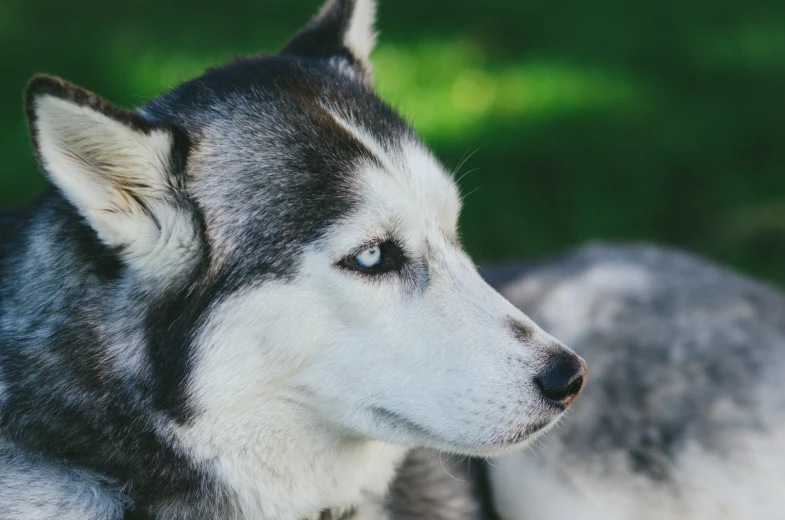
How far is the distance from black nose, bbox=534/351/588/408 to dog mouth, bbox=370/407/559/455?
8 cm

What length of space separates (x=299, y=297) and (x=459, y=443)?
70cm

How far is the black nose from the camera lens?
286cm

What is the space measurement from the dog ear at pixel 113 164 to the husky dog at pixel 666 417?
6.24 feet

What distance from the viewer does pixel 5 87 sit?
807 cm

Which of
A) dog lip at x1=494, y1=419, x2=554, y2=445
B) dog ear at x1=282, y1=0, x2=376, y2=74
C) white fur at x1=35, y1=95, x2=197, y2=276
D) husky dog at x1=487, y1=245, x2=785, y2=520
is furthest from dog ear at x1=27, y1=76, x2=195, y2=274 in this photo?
husky dog at x1=487, y1=245, x2=785, y2=520

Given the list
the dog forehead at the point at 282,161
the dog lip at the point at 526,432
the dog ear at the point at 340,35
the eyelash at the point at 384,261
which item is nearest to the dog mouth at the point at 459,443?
the dog lip at the point at 526,432

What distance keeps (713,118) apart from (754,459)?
4.94 meters

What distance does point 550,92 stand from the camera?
8156 millimetres

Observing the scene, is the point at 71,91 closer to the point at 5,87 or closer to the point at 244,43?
the point at 5,87

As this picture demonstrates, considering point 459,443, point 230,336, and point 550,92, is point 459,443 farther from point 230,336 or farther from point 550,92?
point 550,92

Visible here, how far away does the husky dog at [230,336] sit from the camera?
2.83m

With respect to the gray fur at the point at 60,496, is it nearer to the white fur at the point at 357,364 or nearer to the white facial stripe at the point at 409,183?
the white fur at the point at 357,364

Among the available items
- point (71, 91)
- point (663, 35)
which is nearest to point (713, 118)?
point (663, 35)

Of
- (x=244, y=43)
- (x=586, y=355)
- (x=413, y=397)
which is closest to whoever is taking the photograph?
(x=413, y=397)
